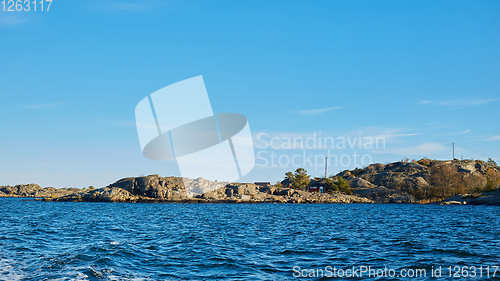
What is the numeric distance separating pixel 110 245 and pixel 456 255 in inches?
875

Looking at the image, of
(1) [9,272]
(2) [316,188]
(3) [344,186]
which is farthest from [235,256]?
(2) [316,188]

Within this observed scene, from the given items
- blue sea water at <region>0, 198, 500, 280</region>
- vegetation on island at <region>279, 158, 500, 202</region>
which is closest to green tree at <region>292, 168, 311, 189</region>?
vegetation on island at <region>279, 158, 500, 202</region>

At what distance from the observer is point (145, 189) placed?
168500mm

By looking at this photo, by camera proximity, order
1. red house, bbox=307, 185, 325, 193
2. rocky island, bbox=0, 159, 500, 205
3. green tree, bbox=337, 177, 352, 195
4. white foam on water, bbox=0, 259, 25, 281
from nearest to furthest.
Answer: white foam on water, bbox=0, 259, 25, 281, rocky island, bbox=0, 159, 500, 205, green tree, bbox=337, 177, 352, 195, red house, bbox=307, 185, 325, 193

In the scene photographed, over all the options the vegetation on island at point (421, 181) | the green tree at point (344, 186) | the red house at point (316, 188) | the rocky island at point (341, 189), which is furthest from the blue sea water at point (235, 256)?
the red house at point (316, 188)

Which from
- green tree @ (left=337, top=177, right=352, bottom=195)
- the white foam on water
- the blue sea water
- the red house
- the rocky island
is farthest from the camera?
the red house

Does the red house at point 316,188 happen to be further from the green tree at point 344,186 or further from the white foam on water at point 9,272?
the white foam on water at point 9,272

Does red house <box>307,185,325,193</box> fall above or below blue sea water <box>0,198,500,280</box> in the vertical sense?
below

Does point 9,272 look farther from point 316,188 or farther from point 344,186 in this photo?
point 316,188

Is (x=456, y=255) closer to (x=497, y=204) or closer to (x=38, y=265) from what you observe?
(x=38, y=265)

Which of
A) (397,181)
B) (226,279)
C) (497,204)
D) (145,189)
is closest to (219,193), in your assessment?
(145,189)

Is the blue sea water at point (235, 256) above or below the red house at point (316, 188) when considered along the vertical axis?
above

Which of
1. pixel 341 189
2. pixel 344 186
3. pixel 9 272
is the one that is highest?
pixel 344 186

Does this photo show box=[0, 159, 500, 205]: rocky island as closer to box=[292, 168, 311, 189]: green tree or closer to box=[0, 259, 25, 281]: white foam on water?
box=[292, 168, 311, 189]: green tree
